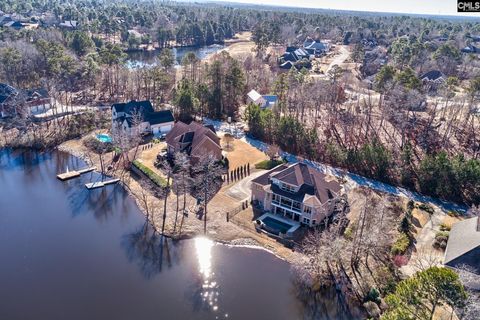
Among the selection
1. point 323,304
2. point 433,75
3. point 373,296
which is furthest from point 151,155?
point 433,75

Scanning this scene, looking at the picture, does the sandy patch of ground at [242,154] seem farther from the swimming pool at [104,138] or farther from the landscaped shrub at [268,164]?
the swimming pool at [104,138]

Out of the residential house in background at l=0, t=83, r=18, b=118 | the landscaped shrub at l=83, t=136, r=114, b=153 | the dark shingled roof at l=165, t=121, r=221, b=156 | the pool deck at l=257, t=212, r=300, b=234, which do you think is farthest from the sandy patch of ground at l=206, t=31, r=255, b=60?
the pool deck at l=257, t=212, r=300, b=234

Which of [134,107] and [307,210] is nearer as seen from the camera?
[307,210]

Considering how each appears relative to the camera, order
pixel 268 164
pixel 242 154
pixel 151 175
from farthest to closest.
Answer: pixel 242 154, pixel 268 164, pixel 151 175

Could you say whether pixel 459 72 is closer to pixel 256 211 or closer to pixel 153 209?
pixel 256 211

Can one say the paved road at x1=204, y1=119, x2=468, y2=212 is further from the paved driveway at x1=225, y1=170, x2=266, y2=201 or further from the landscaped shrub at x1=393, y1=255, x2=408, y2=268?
the landscaped shrub at x1=393, y1=255, x2=408, y2=268

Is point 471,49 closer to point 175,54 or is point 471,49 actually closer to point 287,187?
point 175,54

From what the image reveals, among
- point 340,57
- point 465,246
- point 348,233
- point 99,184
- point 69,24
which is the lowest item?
point 348,233
